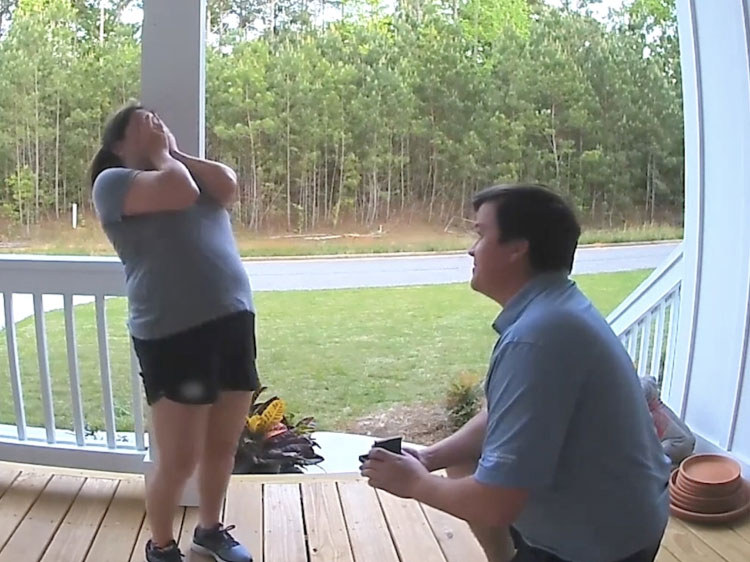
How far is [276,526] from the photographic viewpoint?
8.83 ft

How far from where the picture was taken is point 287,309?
338 cm

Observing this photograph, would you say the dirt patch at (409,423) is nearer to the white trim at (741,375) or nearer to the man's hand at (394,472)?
the white trim at (741,375)

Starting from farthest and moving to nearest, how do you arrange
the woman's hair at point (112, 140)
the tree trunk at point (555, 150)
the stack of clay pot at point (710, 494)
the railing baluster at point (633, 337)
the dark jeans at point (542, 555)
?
the railing baluster at point (633, 337) < the tree trunk at point (555, 150) < the stack of clay pot at point (710, 494) < the woman's hair at point (112, 140) < the dark jeans at point (542, 555)

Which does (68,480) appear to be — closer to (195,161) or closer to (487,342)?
(195,161)

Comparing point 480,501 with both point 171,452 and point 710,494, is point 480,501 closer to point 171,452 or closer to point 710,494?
point 171,452

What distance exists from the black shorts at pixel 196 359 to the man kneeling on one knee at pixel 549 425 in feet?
2.79

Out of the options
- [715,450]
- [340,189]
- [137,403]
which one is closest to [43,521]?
[137,403]

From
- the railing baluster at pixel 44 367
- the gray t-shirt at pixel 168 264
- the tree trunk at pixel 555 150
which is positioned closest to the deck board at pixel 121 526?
the railing baluster at pixel 44 367

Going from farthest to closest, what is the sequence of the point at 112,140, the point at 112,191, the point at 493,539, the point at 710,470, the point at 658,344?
the point at 658,344 < the point at 710,470 < the point at 112,140 < the point at 112,191 < the point at 493,539

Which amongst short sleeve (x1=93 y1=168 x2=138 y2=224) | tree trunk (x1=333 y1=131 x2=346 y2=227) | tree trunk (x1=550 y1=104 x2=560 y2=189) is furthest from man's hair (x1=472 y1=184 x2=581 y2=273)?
tree trunk (x1=550 y1=104 x2=560 y2=189)

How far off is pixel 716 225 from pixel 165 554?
87.1 inches

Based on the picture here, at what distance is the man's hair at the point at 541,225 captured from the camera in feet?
4.75

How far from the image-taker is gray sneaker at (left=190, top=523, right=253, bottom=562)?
2.43 m

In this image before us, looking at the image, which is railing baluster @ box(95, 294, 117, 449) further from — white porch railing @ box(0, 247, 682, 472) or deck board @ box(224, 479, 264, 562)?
deck board @ box(224, 479, 264, 562)
